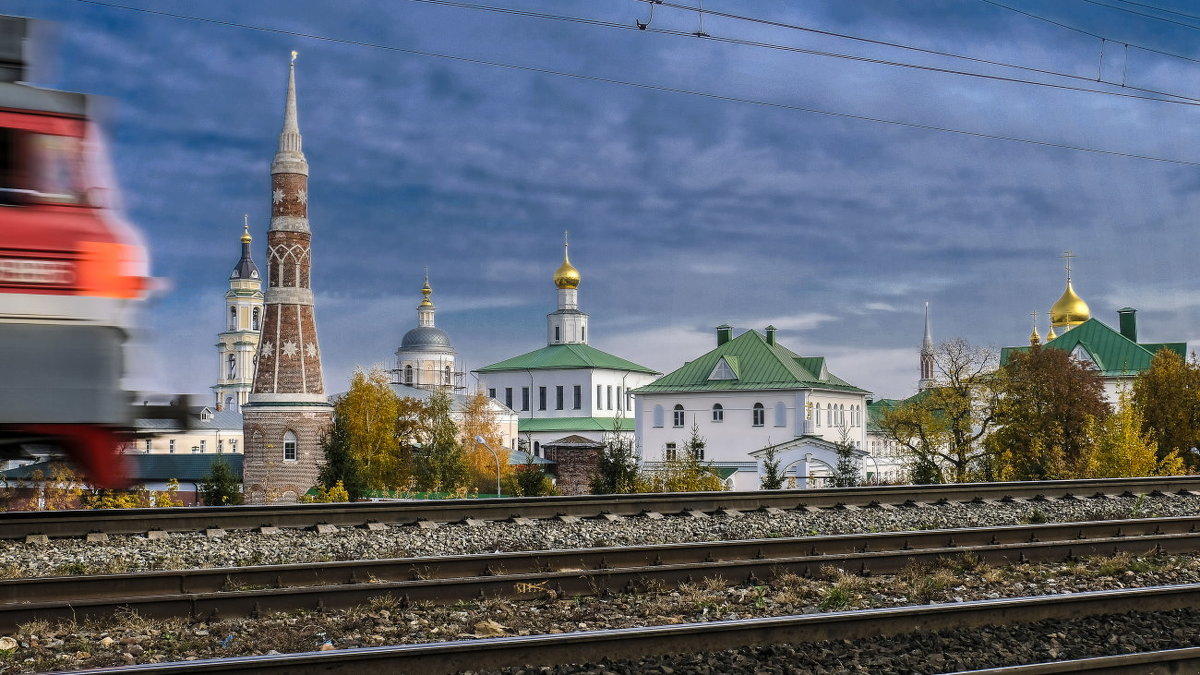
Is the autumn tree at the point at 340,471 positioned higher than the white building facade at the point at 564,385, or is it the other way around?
the white building facade at the point at 564,385

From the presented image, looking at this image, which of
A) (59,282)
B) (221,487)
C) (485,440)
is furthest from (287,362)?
(59,282)

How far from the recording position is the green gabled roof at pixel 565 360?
12069 cm

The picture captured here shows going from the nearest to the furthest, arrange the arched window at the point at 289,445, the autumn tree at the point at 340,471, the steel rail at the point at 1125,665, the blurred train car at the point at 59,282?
the steel rail at the point at 1125,665 < the blurred train car at the point at 59,282 < the autumn tree at the point at 340,471 < the arched window at the point at 289,445

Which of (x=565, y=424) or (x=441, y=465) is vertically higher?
(x=565, y=424)

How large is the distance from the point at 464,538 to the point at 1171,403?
60.0 metres

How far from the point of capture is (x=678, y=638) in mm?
8453

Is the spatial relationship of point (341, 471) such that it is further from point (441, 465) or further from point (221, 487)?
point (441, 465)

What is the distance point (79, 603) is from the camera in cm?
1028

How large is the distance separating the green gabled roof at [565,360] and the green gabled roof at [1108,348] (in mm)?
43374

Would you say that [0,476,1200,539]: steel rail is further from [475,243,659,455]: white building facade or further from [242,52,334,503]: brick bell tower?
[475,243,659,455]: white building facade

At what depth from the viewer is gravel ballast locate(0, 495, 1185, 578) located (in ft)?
43.5

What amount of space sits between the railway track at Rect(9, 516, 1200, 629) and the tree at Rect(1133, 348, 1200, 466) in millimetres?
52458

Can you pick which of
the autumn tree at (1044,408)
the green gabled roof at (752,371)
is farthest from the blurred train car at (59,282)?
the green gabled roof at (752,371)

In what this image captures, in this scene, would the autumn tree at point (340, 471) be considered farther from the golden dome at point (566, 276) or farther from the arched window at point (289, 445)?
the golden dome at point (566, 276)
